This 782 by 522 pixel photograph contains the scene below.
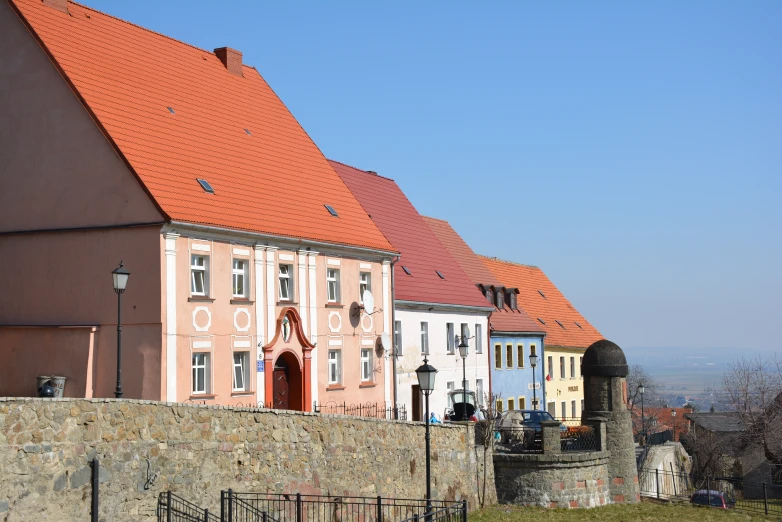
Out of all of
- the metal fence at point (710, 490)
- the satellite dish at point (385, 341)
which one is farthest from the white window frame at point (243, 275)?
the metal fence at point (710, 490)

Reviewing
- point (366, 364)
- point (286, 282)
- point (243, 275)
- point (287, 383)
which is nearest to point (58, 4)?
point (243, 275)

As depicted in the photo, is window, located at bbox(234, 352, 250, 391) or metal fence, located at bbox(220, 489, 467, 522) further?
window, located at bbox(234, 352, 250, 391)

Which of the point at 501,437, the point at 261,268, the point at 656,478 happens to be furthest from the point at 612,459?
the point at 261,268

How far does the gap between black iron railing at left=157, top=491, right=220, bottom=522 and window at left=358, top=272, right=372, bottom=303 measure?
15.3m

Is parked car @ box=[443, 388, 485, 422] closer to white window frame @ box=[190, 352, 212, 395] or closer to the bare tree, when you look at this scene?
white window frame @ box=[190, 352, 212, 395]

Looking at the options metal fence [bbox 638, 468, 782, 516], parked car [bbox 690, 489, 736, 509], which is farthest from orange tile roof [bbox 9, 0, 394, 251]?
→ metal fence [bbox 638, 468, 782, 516]

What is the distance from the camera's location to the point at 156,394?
83.4 feet

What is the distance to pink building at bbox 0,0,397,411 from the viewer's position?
26000 mm

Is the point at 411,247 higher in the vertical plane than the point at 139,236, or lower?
higher

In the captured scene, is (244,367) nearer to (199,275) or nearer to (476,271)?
(199,275)

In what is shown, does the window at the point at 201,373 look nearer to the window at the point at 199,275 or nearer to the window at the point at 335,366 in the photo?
the window at the point at 199,275

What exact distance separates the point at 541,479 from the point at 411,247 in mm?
14988

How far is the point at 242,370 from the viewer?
28.7 m

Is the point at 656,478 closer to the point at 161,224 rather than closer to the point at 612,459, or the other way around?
the point at 612,459
